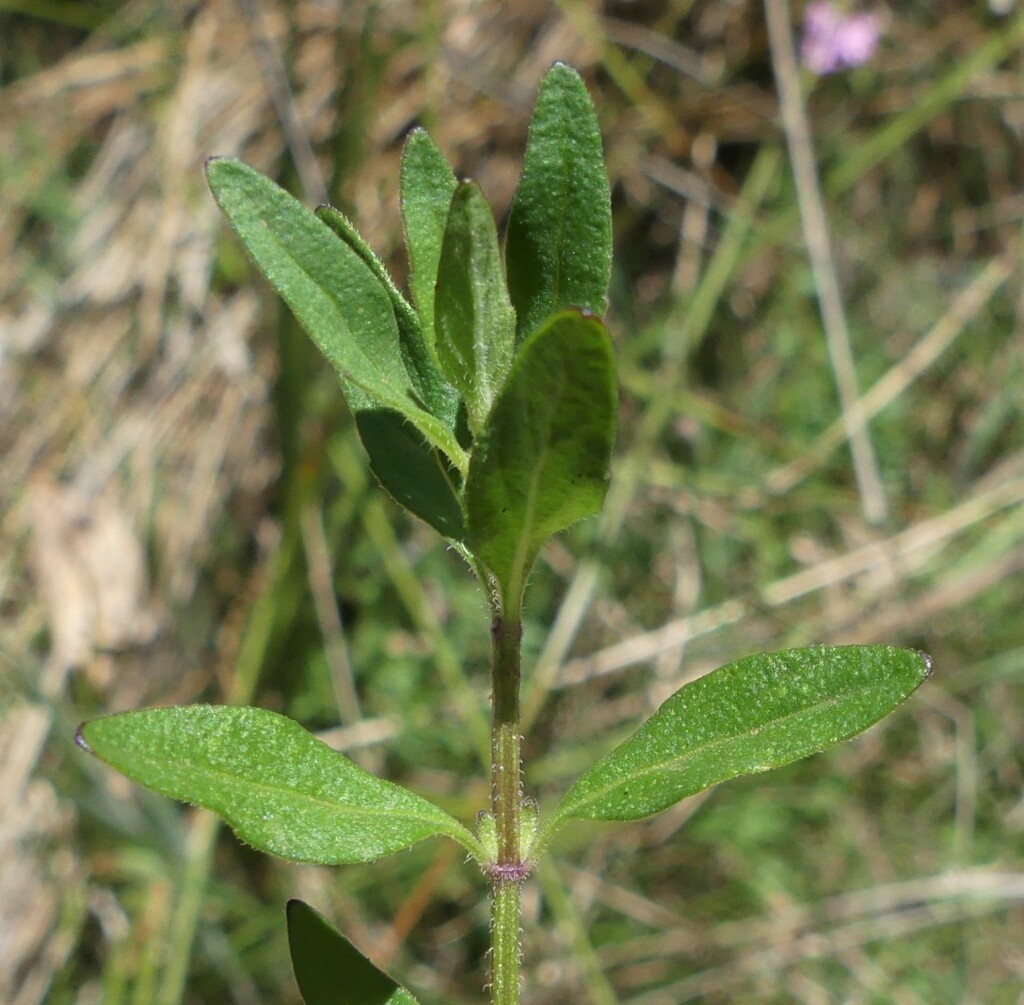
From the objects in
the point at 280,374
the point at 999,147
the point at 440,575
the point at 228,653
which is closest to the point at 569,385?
the point at 280,374

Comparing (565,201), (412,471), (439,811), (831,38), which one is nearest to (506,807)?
(439,811)

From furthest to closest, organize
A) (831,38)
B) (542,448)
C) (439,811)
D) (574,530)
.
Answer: (831,38)
(574,530)
(439,811)
(542,448)

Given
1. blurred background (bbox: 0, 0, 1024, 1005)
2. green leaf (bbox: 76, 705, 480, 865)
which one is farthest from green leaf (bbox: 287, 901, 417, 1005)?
blurred background (bbox: 0, 0, 1024, 1005)

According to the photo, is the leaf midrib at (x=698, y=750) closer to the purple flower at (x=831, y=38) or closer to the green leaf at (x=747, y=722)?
the green leaf at (x=747, y=722)

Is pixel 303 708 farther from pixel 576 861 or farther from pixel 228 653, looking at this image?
pixel 576 861

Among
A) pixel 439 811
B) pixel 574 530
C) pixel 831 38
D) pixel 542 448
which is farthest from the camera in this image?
pixel 831 38

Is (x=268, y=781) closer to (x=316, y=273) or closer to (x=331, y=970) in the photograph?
(x=331, y=970)

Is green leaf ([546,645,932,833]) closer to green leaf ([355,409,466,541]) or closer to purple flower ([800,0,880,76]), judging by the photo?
green leaf ([355,409,466,541])
